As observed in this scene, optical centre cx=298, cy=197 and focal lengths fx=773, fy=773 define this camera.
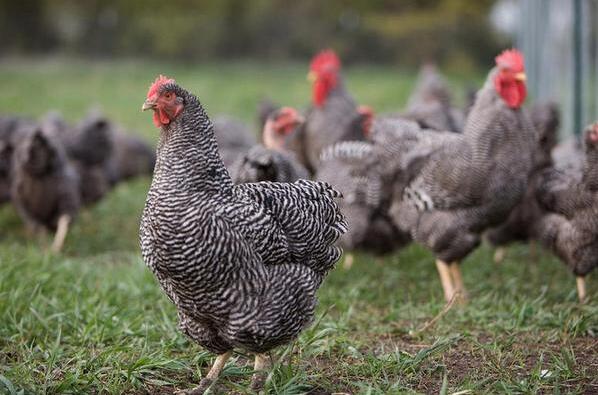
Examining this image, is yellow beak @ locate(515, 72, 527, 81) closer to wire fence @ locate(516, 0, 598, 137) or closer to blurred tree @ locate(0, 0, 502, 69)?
wire fence @ locate(516, 0, 598, 137)

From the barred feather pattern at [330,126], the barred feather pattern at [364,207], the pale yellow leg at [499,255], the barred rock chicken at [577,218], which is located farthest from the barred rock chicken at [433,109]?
the barred rock chicken at [577,218]

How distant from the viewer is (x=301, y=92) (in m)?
20.7

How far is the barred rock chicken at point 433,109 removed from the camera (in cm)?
755

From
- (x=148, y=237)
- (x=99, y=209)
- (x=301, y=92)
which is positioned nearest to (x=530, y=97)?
(x=301, y=92)

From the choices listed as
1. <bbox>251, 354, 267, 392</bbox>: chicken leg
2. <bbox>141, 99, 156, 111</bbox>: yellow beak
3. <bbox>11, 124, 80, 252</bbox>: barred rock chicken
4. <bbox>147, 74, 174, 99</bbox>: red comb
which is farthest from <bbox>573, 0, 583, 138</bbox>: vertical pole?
<bbox>141, 99, 156, 111</bbox>: yellow beak

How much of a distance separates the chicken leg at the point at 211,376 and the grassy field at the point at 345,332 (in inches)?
3.7

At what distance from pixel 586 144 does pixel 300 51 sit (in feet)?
76.7

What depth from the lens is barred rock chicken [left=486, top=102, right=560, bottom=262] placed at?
6402 millimetres

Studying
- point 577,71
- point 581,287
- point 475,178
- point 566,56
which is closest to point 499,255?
point 581,287

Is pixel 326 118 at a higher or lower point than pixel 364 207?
higher

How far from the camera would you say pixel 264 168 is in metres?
5.55

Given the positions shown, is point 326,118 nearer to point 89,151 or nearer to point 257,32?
point 89,151

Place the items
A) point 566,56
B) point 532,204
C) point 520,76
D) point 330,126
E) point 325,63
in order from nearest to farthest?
point 520,76 → point 532,204 → point 330,126 → point 325,63 → point 566,56

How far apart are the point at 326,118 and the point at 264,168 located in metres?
2.80
